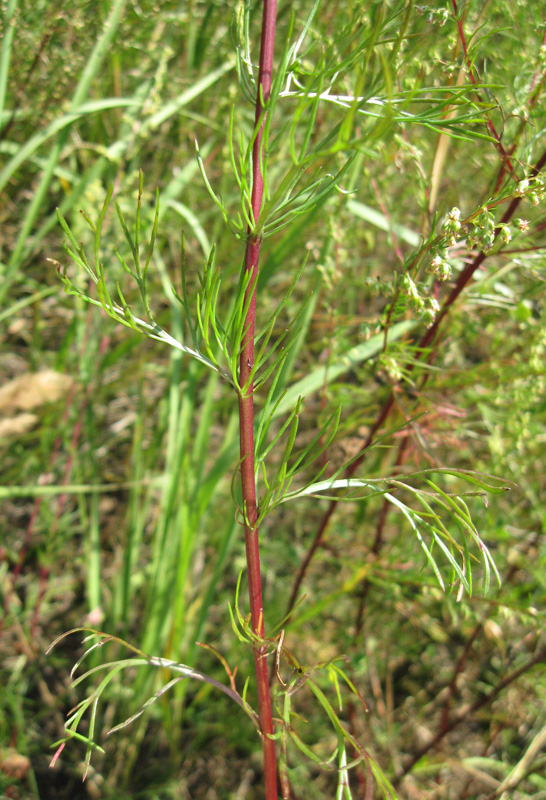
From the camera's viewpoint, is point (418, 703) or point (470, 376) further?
point (418, 703)

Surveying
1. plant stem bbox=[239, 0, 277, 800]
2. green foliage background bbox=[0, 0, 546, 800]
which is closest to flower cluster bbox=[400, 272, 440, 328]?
plant stem bbox=[239, 0, 277, 800]

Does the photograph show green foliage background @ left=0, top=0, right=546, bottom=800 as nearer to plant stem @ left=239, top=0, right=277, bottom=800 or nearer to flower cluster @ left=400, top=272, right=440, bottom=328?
flower cluster @ left=400, top=272, right=440, bottom=328

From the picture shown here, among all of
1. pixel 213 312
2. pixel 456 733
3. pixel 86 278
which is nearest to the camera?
pixel 213 312

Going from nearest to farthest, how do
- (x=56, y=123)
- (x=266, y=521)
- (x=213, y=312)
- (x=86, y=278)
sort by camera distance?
(x=213, y=312)
(x=56, y=123)
(x=86, y=278)
(x=266, y=521)

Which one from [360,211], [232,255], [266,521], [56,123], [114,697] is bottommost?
[114,697]

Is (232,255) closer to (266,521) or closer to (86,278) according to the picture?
(86,278)

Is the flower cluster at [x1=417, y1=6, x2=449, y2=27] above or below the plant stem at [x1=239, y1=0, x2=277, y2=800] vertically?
above

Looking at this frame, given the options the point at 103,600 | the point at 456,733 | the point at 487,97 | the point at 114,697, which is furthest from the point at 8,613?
the point at 487,97

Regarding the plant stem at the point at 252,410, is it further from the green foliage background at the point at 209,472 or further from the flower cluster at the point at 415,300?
the green foliage background at the point at 209,472

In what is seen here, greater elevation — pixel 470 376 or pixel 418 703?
pixel 470 376
